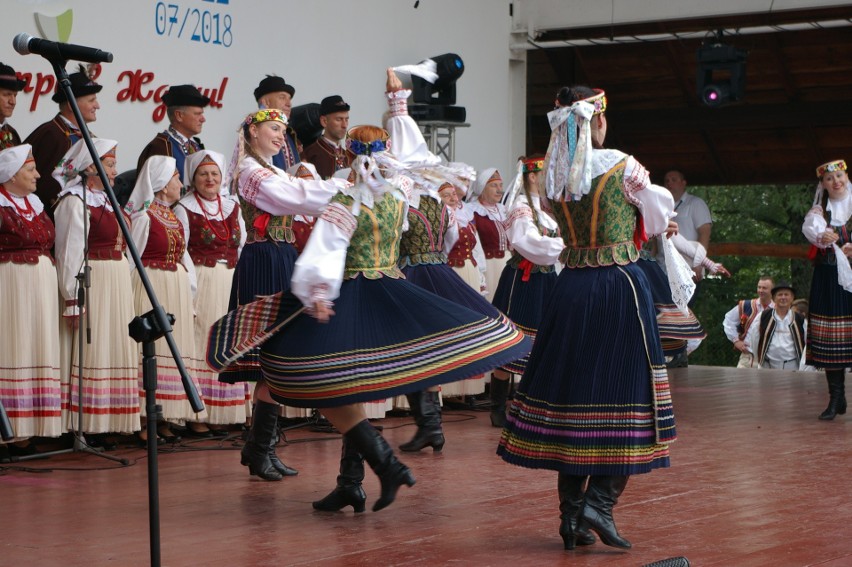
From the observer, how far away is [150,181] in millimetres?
6551

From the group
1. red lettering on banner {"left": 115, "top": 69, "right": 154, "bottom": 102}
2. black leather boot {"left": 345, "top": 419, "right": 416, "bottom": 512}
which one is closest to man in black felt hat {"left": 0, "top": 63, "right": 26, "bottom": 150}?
red lettering on banner {"left": 115, "top": 69, "right": 154, "bottom": 102}

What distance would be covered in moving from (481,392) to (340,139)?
2070 millimetres

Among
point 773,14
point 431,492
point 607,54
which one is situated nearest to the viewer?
point 431,492

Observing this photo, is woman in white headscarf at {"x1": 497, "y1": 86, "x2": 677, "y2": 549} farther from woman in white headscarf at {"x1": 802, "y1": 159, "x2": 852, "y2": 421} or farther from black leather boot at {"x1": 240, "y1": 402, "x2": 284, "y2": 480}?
woman in white headscarf at {"x1": 802, "y1": 159, "x2": 852, "y2": 421}

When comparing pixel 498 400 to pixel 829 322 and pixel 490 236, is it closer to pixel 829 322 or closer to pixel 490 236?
pixel 490 236

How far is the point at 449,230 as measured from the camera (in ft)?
23.6

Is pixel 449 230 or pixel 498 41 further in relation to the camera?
pixel 498 41

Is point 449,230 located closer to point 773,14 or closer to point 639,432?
point 639,432

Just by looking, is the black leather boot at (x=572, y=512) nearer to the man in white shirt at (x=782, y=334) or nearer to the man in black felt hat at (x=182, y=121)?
the man in black felt hat at (x=182, y=121)

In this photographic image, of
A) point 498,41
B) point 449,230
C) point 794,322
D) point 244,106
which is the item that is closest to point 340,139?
point 244,106

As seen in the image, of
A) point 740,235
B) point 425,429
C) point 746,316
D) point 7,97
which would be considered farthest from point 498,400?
point 740,235

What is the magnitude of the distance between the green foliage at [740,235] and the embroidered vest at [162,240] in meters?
17.8

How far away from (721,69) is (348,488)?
6565mm

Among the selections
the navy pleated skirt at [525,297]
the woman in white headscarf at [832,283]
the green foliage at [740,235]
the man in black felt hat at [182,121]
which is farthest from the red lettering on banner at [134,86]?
the green foliage at [740,235]
